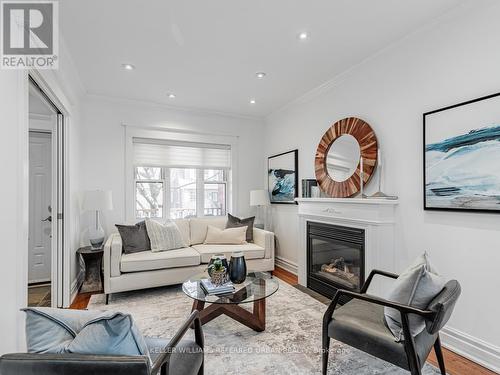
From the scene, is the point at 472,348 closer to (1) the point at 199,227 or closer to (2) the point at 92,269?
(1) the point at 199,227

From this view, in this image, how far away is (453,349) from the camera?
2115 mm

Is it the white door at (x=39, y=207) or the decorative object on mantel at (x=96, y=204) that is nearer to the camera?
the decorative object on mantel at (x=96, y=204)

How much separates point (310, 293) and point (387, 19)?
286 cm

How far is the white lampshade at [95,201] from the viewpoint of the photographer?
3.41 meters

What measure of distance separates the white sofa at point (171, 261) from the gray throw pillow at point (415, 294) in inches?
91.7

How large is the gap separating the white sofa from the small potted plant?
111cm

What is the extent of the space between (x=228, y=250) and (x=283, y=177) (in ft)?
4.89

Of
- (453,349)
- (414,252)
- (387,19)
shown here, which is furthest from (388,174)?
(453,349)

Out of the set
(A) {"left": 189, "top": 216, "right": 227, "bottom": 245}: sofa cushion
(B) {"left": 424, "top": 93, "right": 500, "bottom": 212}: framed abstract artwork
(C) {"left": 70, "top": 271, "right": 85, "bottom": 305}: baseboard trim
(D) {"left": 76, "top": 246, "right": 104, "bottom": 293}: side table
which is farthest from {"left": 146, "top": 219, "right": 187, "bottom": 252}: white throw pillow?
(B) {"left": 424, "top": 93, "right": 500, "bottom": 212}: framed abstract artwork

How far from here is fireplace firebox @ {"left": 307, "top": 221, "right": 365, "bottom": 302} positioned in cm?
284

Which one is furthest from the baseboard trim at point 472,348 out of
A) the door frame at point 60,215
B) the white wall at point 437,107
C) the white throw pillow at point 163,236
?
the door frame at point 60,215

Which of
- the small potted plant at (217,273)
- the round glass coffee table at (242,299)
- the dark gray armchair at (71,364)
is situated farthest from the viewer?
the small potted plant at (217,273)

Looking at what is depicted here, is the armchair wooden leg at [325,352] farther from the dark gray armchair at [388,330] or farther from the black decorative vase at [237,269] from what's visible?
the black decorative vase at [237,269]

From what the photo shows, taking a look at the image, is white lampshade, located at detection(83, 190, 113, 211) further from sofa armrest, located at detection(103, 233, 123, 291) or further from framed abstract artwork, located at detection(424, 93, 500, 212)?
framed abstract artwork, located at detection(424, 93, 500, 212)
